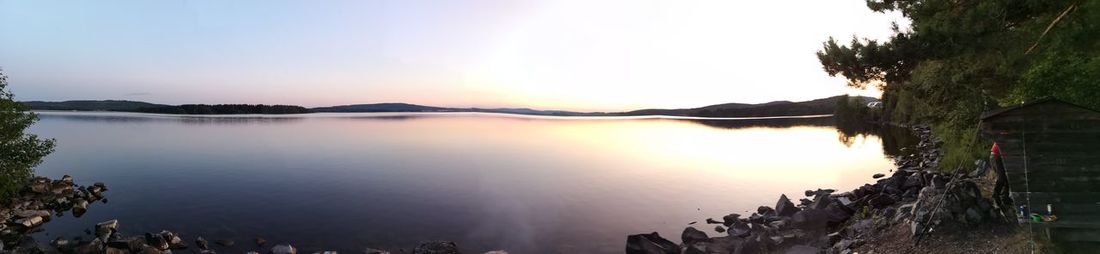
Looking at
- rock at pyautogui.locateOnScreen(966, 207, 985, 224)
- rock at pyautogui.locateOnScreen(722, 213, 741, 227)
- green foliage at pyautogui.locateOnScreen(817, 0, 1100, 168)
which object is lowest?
rock at pyautogui.locateOnScreen(722, 213, 741, 227)

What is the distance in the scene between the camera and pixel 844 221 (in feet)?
58.4

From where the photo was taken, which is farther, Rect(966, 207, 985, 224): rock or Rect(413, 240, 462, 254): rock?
Rect(413, 240, 462, 254): rock

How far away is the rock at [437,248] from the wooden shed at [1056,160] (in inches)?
606

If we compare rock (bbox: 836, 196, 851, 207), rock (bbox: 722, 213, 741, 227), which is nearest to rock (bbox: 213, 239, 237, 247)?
rock (bbox: 722, 213, 741, 227)

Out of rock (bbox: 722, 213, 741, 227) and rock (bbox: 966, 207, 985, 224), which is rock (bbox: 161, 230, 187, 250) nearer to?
rock (bbox: 722, 213, 741, 227)

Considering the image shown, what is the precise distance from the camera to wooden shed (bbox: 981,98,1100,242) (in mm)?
9641

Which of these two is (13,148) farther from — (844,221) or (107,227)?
(844,221)

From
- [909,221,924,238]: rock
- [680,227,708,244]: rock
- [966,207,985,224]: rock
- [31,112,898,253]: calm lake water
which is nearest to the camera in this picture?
[966,207,985,224]: rock

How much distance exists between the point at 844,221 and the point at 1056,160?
26.3ft

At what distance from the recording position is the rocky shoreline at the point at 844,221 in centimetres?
1173

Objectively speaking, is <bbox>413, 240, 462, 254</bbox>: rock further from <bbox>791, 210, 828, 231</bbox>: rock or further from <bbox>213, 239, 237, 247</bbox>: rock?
<bbox>791, 210, 828, 231</bbox>: rock

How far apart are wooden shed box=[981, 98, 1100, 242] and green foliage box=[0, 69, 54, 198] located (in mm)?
36042

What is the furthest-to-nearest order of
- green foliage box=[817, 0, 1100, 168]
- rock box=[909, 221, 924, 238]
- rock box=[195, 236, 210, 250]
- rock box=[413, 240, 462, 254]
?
rock box=[195, 236, 210, 250], rock box=[413, 240, 462, 254], green foliage box=[817, 0, 1100, 168], rock box=[909, 221, 924, 238]

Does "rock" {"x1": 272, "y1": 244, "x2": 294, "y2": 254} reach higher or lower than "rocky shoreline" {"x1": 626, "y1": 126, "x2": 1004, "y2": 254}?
lower
